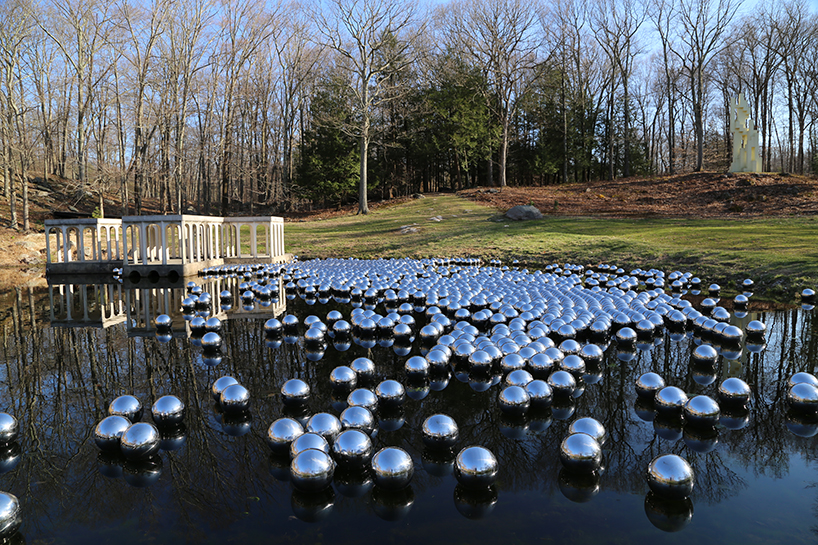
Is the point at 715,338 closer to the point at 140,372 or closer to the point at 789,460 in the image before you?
the point at 789,460

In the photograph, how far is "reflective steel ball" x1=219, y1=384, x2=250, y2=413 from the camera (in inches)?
207

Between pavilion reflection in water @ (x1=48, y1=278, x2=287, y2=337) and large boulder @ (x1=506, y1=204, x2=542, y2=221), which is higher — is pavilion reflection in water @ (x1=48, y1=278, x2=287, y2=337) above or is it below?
below

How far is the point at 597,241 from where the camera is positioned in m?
20.8

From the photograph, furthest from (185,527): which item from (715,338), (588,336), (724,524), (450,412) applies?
(715,338)

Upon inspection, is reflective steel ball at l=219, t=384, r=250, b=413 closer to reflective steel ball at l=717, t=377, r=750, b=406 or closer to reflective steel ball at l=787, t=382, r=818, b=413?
reflective steel ball at l=717, t=377, r=750, b=406

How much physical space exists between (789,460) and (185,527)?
15.8 ft

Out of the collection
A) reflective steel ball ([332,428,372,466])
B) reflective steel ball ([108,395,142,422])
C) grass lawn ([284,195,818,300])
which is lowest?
reflective steel ball ([332,428,372,466])

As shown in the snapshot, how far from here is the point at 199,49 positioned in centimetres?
3391

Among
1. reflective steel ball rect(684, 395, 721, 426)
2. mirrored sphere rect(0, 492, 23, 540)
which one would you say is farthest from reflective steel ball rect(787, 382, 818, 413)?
mirrored sphere rect(0, 492, 23, 540)

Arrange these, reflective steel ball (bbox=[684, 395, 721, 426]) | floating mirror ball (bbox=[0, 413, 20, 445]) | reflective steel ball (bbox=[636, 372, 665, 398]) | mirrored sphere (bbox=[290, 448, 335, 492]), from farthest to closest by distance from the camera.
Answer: reflective steel ball (bbox=[636, 372, 665, 398]) < reflective steel ball (bbox=[684, 395, 721, 426]) < floating mirror ball (bbox=[0, 413, 20, 445]) < mirrored sphere (bbox=[290, 448, 335, 492])

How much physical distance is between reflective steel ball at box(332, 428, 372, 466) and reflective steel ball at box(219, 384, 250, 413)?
1.58 m

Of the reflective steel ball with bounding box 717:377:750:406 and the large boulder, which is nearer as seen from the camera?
the reflective steel ball with bounding box 717:377:750:406

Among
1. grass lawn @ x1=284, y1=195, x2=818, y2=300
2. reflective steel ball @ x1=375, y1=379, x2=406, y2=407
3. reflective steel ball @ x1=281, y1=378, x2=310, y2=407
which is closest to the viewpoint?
reflective steel ball @ x1=375, y1=379, x2=406, y2=407

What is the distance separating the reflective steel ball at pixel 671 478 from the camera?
3635 mm
